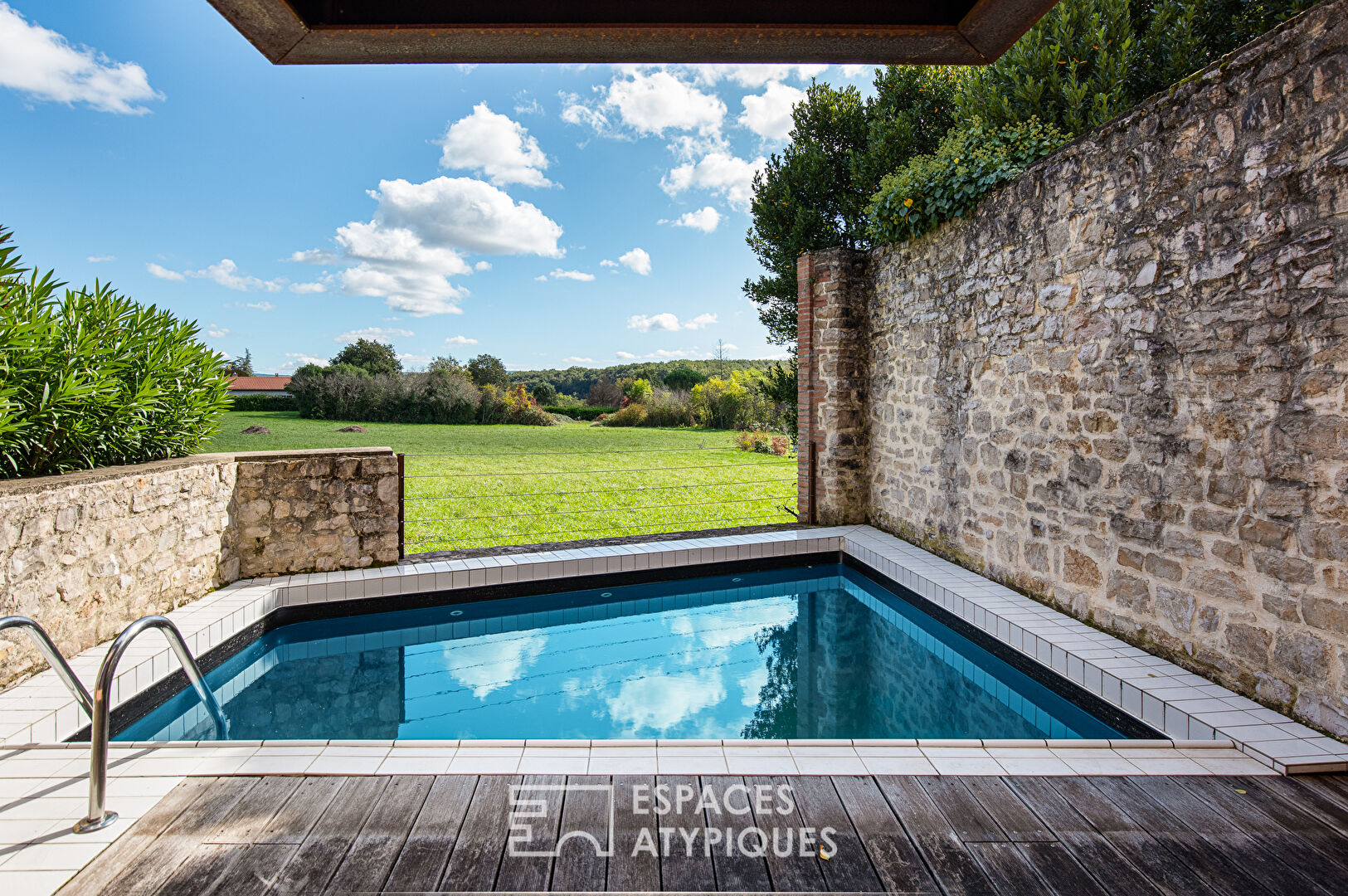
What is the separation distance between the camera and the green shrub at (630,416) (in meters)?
21.3

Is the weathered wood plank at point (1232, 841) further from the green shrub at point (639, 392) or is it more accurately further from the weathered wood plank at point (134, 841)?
the green shrub at point (639, 392)

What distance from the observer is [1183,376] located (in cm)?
305

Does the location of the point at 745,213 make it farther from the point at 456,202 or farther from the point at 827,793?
the point at 827,793

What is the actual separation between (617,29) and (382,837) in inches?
92.5

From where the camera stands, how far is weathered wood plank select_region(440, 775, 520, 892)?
161 cm

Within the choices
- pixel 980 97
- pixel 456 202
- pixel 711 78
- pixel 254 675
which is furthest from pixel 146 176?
pixel 980 97

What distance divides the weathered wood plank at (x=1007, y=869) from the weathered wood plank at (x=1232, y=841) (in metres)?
0.57

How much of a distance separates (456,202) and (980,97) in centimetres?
1103

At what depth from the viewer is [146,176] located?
42.5 feet

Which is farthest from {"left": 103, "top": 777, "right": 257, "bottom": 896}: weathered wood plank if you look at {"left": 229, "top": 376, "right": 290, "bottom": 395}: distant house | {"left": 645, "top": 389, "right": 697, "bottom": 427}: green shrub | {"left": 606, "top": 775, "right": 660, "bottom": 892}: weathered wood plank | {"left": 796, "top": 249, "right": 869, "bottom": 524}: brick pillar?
{"left": 229, "top": 376, "right": 290, "bottom": 395}: distant house

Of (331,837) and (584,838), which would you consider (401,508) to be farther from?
(584,838)

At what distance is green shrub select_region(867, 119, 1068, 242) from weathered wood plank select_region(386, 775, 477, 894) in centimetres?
491

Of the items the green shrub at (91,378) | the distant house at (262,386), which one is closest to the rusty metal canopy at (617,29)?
the green shrub at (91,378)

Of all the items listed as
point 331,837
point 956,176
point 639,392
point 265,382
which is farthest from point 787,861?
point 265,382
